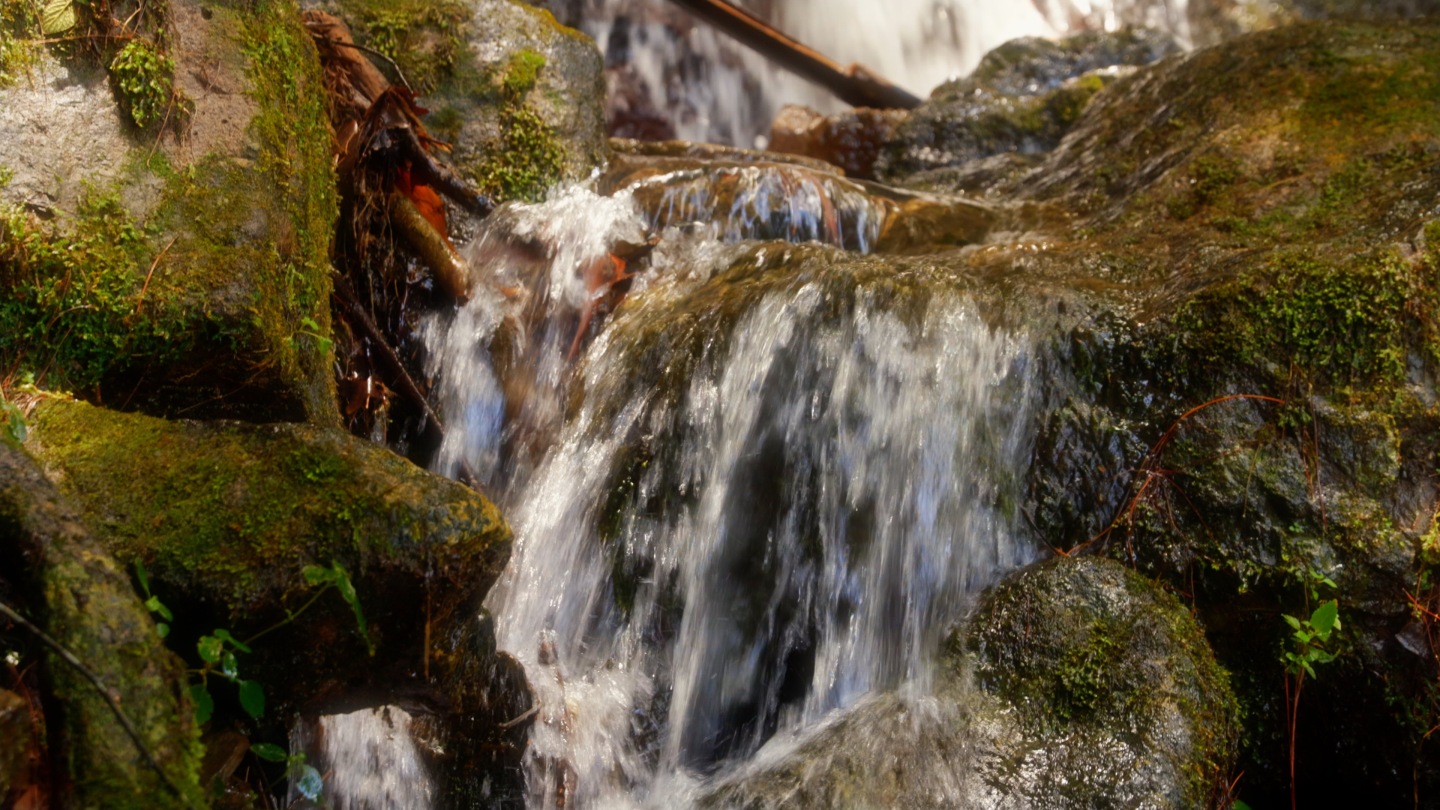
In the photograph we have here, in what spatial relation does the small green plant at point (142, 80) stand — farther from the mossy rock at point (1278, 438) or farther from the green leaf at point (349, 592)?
the mossy rock at point (1278, 438)

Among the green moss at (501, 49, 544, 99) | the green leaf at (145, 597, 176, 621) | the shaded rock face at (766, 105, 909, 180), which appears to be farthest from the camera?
the shaded rock face at (766, 105, 909, 180)

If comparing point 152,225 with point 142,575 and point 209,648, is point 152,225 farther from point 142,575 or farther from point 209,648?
point 209,648

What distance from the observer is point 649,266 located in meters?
4.68

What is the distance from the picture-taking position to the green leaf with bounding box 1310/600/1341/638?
274 cm

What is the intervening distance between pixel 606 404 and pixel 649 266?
1.10 metres

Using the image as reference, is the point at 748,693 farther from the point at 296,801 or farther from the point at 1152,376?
the point at 1152,376

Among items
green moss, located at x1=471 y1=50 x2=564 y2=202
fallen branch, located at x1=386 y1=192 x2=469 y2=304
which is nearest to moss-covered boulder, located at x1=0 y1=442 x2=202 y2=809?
fallen branch, located at x1=386 y1=192 x2=469 y2=304

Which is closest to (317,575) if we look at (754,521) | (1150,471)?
(754,521)

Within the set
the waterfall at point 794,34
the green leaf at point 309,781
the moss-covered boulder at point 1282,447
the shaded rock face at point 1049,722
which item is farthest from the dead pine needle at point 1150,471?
the waterfall at point 794,34

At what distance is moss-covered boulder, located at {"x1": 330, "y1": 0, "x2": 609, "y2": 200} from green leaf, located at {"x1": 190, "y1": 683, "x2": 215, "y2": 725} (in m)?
3.65

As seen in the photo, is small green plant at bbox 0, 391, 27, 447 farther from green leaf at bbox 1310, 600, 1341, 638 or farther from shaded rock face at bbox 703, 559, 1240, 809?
green leaf at bbox 1310, 600, 1341, 638

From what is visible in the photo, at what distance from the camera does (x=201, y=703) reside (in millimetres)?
2014

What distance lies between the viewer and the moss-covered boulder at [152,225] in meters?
2.52

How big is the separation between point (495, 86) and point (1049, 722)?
4624 mm
